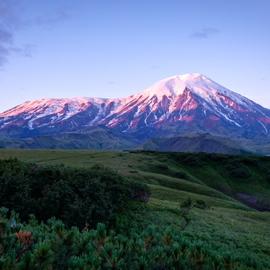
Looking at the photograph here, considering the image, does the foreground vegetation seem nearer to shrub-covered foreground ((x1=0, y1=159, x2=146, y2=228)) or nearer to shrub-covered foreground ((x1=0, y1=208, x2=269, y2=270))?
shrub-covered foreground ((x1=0, y1=208, x2=269, y2=270))

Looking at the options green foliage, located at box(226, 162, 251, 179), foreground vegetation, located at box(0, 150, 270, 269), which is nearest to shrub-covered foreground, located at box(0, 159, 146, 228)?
foreground vegetation, located at box(0, 150, 270, 269)

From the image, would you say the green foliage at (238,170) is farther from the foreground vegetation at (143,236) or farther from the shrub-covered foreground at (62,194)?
the shrub-covered foreground at (62,194)

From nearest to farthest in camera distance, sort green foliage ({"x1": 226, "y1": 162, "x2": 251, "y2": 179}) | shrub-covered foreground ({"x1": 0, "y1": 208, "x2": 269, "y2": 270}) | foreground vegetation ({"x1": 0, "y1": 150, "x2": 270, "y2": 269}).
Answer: shrub-covered foreground ({"x1": 0, "y1": 208, "x2": 269, "y2": 270})
foreground vegetation ({"x1": 0, "y1": 150, "x2": 270, "y2": 269})
green foliage ({"x1": 226, "y1": 162, "x2": 251, "y2": 179})

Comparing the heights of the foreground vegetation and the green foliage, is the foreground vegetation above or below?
above

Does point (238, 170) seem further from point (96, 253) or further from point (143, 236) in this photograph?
point (96, 253)

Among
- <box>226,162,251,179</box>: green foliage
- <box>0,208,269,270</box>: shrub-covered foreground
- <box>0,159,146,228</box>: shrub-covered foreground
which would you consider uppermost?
<box>0,208,269,270</box>: shrub-covered foreground

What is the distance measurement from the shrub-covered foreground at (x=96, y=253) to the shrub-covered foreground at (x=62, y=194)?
39.0 ft

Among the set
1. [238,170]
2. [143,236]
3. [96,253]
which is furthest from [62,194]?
[238,170]

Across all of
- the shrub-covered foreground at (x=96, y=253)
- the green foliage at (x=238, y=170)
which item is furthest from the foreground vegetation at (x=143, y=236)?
the green foliage at (x=238, y=170)

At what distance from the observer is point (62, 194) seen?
22.7 metres

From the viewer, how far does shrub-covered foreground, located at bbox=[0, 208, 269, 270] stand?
7.14 meters

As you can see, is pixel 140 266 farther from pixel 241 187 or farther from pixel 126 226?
pixel 241 187

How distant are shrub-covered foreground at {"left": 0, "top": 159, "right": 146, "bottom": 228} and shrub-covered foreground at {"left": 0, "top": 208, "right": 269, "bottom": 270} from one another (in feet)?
39.0

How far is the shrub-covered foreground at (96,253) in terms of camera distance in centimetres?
714
